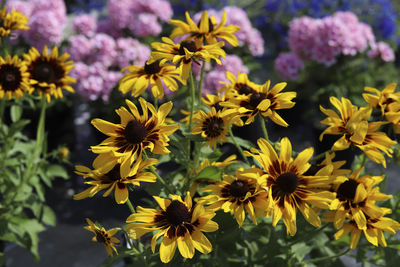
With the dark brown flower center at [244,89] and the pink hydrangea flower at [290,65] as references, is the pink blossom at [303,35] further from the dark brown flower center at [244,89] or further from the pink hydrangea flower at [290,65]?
the dark brown flower center at [244,89]

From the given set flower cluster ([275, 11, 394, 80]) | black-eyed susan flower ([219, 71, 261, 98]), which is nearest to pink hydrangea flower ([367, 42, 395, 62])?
flower cluster ([275, 11, 394, 80])

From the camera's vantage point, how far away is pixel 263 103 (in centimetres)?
82

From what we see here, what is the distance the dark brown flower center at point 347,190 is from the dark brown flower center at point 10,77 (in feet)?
2.99

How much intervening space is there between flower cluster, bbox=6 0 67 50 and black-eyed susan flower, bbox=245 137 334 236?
188 centimetres

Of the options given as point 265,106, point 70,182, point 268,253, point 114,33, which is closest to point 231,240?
point 268,253

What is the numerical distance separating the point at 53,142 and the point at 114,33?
33.2 inches

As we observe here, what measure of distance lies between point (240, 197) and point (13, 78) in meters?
0.75

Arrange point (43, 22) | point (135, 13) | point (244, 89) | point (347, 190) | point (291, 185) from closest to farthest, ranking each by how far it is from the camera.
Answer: point (291, 185) < point (347, 190) < point (244, 89) < point (43, 22) < point (135, 13)

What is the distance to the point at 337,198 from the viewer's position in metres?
0.86

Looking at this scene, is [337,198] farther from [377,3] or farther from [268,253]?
[377,3]

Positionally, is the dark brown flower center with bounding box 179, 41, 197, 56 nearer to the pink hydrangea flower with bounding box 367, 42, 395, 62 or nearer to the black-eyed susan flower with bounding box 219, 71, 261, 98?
the black-eyed susan flower with bounding box 219, 71, 261, 98

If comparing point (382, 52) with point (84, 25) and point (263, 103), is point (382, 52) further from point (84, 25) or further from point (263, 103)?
point (263, 103)

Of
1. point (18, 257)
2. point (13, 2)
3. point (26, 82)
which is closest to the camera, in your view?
point (26, 82)

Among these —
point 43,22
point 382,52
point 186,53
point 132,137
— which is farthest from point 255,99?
point 382,52
